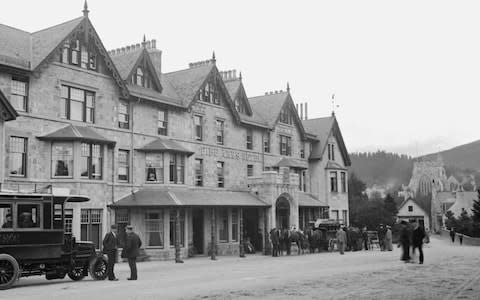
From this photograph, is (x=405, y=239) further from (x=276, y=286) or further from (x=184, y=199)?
(x=184, y=199)

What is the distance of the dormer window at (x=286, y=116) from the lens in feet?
A: 151

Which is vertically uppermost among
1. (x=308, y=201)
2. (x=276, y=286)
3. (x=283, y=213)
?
(x=308, y=201)

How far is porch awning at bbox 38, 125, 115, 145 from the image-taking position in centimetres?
2717

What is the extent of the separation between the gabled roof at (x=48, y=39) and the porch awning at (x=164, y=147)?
7378 millimetres

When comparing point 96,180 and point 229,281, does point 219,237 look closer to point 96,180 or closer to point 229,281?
point 96,180

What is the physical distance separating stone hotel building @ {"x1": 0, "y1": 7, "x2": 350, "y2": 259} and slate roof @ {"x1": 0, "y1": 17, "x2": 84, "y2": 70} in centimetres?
8

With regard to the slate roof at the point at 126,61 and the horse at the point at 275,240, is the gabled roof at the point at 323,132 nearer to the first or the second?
the horse at the point at 275,240

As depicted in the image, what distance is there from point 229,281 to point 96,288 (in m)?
3.98

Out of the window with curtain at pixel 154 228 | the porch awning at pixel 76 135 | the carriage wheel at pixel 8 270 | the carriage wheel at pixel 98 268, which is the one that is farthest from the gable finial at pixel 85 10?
the carriage wheel at pixel 8 270

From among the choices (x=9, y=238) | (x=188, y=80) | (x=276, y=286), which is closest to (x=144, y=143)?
(x=188, y=80)

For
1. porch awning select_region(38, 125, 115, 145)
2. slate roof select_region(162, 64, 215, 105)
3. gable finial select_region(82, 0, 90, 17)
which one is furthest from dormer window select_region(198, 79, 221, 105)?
gable finial select_region(82, 0, 90, 17)

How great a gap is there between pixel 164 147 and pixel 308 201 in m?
16.6

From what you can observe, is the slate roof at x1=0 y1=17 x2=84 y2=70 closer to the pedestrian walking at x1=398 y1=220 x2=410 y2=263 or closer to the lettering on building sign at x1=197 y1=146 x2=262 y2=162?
the lettering on building sign at x1=197 y1=146 x2=262 y2=162

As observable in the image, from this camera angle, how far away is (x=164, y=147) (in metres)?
32.5
